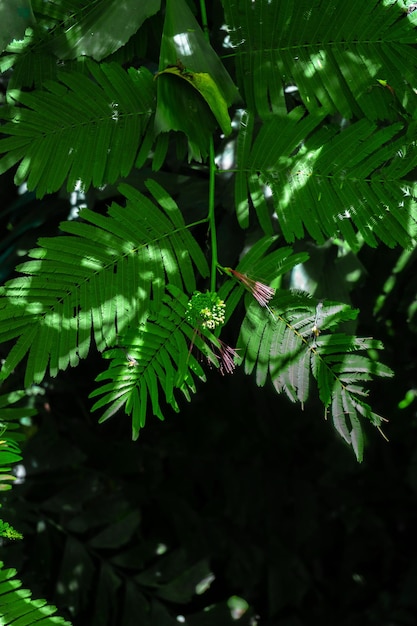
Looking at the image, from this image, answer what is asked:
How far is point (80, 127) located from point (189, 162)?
0.14 m

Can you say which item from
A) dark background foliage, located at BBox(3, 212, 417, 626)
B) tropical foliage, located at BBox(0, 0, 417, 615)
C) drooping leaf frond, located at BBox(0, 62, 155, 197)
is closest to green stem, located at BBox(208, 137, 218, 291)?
tropical foliage, located at BBox(0, 0, 417, 615)

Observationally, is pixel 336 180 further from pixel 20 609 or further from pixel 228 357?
pixel 20 609

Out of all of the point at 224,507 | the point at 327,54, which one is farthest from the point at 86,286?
the point at 224,507

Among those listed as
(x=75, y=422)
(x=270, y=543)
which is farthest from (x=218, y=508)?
(x=75, y=422)

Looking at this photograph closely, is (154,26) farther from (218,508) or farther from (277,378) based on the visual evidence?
(218,508)

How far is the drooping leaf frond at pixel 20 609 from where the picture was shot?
0.74 meters

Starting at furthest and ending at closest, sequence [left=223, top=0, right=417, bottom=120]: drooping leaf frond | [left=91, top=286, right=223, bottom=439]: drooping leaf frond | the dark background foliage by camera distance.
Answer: the dark background foliage, [left=223, top=0, right=417, bottom=120]: drooping leaf frond, [left=91, top=286, right=223, bottom=439]: drooping leaf frond

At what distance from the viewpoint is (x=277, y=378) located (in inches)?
30.6

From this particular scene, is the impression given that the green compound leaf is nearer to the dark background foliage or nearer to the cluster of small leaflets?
the cluster of small leaflets

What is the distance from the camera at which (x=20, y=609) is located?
746 millimetres

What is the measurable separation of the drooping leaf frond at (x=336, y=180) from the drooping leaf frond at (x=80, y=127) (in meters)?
0.15

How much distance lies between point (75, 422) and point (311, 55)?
0.93 metres

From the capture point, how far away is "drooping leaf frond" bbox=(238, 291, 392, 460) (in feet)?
2.50

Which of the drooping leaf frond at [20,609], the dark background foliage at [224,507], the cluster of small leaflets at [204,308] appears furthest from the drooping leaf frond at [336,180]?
the drooping leaf frond at [20,609]
